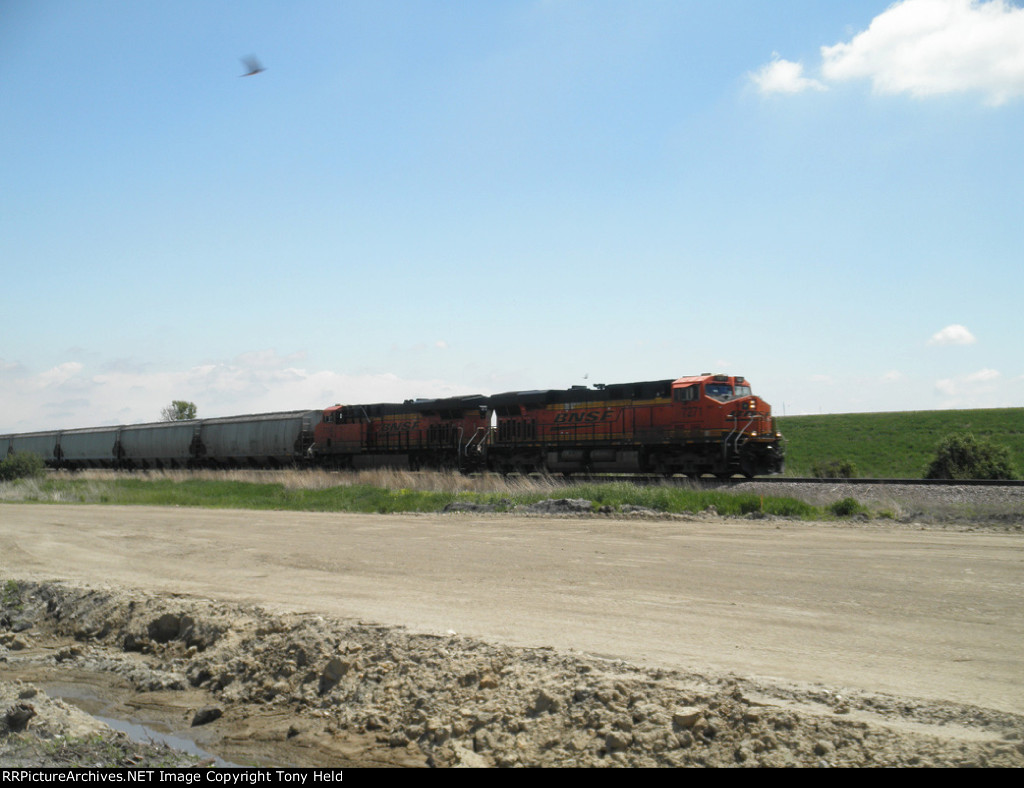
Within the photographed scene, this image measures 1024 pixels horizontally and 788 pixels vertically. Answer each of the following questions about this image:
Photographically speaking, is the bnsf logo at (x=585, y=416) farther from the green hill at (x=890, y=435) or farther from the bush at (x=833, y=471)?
the green hill at (x=890, y=435)

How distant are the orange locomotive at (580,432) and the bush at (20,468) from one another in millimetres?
14344

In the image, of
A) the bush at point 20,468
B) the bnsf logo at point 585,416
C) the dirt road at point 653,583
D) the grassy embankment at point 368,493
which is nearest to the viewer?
the dirt road at point 653,583

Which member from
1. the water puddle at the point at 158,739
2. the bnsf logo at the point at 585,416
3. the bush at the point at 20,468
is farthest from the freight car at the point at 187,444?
the water puddle at the point at 158,739

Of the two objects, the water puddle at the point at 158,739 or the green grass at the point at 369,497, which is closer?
the water puddle at the point at 158,739

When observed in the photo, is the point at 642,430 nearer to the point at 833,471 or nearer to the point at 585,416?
the point at 585,416

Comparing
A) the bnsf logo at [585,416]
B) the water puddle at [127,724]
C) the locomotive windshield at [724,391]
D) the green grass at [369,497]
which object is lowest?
the water puddle at [127,724]

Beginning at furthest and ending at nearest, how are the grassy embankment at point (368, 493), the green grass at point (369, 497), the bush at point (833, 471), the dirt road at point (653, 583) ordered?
the bush at point (833, 471)
the grassy embankment at point (368, 493)
the green grass at point (369, 497)
the dirt road at point (653, 583)

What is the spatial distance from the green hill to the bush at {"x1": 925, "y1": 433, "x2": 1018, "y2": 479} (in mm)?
10518

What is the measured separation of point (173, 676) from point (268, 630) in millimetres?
1003

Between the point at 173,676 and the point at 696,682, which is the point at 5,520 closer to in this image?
the point at 173,676

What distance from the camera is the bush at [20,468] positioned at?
1449 inches

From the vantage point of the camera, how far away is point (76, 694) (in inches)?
302

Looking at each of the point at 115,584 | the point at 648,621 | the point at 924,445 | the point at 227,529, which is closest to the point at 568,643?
the point at 648,621

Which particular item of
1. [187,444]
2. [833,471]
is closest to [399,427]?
[187,444]
